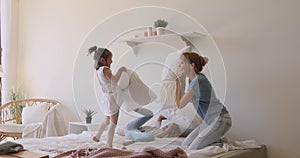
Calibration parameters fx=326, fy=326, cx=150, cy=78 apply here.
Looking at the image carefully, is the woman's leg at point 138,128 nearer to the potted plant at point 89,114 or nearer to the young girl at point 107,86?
the young girl at point 107,86

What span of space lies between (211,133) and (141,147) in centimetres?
51

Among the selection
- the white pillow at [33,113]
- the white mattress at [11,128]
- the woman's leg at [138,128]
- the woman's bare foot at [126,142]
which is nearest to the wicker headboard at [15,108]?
the white pillow at [33,113]

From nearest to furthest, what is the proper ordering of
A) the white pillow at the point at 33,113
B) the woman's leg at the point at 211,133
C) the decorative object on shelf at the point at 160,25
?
the woman's leg at the point at 211,133 < the decorative object on shelf at the point at 160,25 < the white pillow at the point at 33,113

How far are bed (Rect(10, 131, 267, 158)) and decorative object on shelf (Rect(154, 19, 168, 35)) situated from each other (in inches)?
42.7

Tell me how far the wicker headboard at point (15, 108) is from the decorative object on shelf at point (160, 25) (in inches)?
79.0

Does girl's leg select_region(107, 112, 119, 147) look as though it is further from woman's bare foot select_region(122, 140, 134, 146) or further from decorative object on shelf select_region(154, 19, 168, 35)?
decorative object on shelf select_region(154, 19, 168, 35)

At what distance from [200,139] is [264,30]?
3.64 feet

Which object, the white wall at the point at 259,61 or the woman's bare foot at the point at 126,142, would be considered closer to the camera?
the woman's bare foot at the point at 126,142

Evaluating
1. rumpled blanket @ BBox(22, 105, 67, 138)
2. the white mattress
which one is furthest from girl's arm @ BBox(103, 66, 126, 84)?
the white mattress

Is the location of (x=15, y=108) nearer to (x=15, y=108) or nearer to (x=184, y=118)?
(x=15, y=108)

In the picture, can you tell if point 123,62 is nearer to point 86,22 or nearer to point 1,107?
point 86,22

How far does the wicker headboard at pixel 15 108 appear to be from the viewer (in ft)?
14.6

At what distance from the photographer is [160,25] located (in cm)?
319

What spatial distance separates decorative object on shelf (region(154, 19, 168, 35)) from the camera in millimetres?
3133
